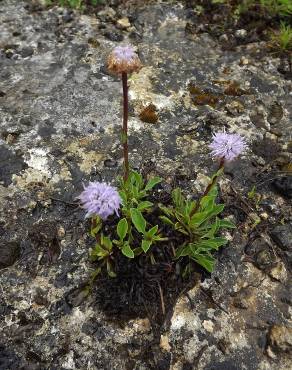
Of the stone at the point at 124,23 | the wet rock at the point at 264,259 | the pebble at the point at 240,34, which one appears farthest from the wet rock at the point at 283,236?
the stone at the point at 124,23

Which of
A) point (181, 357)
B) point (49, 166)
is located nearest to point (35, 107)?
point (49, 166)

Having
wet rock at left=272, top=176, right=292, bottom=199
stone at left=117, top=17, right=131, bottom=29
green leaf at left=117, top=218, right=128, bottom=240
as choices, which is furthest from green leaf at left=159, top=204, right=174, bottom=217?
stone at left=117, top=17, right=131, bottom=29

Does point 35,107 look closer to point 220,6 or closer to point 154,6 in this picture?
point 154,6

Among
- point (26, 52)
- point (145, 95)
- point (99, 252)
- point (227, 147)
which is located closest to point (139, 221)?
point (99, 252)

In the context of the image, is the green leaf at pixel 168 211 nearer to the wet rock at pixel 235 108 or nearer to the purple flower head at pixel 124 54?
the purple flower head at pixel 124 54

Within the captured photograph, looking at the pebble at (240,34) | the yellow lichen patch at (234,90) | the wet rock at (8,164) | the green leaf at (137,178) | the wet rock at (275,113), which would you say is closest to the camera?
the green leaf at (137,178)

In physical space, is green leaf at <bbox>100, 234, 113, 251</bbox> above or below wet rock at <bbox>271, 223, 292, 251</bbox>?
above

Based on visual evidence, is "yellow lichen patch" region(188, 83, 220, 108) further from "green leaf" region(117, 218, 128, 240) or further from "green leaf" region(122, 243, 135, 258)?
"green leaf" region(122, 243, 135, 258)
